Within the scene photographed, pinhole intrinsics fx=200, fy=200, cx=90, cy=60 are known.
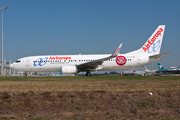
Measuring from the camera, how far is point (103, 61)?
98.4 ft

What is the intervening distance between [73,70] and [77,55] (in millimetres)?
3576

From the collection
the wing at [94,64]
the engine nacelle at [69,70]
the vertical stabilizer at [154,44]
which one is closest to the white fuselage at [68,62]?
the wing at [94,64]

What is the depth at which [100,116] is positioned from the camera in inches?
279

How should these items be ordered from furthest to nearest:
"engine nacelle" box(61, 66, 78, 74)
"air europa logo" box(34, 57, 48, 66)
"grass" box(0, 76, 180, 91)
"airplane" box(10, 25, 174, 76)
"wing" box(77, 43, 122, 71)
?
"air europa logo" box(34, 57, 48, 66) < "airplane" box(10, 25, 174, 76) < "engine nacelle" box(61, 66, 78, 74) < "wing" box(77, 43, 122, 71) < "grass" box(0, 76, 180, 91)

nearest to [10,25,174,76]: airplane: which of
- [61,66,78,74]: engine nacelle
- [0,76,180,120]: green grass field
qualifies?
[61,66,78,74]: engine nacelle

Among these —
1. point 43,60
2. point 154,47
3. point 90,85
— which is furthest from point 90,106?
point 154,47

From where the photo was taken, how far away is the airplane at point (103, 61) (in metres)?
30.4

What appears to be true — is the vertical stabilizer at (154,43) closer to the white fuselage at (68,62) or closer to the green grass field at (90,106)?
the white fuselage at (68,62)

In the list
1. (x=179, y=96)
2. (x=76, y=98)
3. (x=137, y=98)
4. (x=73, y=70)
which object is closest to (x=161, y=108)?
(x=137, y=98)

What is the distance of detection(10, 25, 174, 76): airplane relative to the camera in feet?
99.8

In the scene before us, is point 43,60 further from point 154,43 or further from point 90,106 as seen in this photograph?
point 90,106

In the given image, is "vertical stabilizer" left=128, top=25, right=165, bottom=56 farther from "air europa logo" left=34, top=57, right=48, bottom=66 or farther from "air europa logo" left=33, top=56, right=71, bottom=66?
"air europa logo" left=34, top=57, right=48, bottom=66

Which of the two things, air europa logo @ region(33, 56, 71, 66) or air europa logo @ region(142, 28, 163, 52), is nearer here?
air europa logo @ region(142, 28, 163, 52)

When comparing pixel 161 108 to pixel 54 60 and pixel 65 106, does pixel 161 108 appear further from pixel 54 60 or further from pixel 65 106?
pixel 54 60
